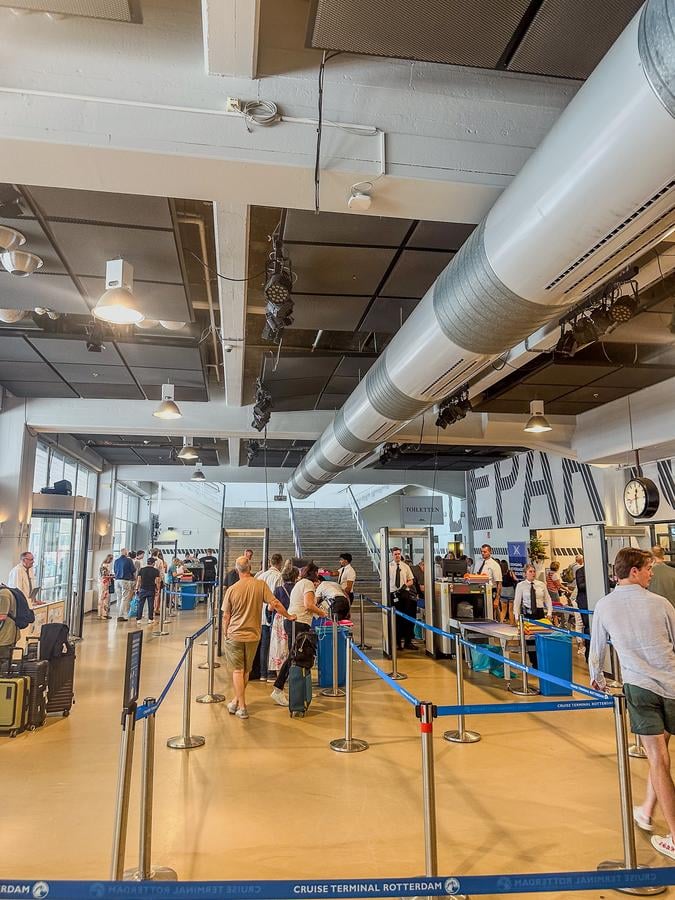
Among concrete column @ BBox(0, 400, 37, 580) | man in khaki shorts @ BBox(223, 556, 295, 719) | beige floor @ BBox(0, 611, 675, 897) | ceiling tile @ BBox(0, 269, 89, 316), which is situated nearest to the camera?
beige floor @ BBox(0, 611, 675, 897)

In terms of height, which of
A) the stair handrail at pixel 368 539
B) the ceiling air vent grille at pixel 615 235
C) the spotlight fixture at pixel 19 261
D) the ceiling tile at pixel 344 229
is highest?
the ceiling tile at pixel 344 229

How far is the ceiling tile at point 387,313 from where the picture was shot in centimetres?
552

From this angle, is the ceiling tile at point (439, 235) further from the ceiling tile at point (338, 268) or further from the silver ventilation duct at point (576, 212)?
the silver ventilation duct at point (576, 212)

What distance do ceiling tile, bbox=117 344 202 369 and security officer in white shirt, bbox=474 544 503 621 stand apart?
5785 mm

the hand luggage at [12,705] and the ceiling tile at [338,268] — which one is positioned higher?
the ceiling tile at [338,268]

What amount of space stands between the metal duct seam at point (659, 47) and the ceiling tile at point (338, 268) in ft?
9.35

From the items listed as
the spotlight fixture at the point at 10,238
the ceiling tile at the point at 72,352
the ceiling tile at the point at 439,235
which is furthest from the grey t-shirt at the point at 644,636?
the ceiling tile at the point at 72,352

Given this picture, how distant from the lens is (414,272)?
485 centimetres

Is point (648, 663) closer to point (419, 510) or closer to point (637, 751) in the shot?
point (637, 751)

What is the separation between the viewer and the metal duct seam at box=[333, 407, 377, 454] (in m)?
7.07

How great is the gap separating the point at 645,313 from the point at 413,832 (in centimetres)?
503

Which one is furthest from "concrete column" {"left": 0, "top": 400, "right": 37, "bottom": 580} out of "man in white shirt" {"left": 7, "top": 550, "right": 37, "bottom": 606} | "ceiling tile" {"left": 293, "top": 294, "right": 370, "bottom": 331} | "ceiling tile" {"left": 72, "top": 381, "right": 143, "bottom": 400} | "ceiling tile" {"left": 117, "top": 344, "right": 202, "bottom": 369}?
"ceiling tile" {"left": 293, "top": 294, "right": 370, "bottom": 331}

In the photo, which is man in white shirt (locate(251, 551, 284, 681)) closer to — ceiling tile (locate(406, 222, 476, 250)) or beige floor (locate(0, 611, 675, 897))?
beige floor (locate(0, 611, 675, 897))

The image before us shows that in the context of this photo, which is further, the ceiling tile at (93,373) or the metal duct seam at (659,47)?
the ceiling tile at (93,373)
